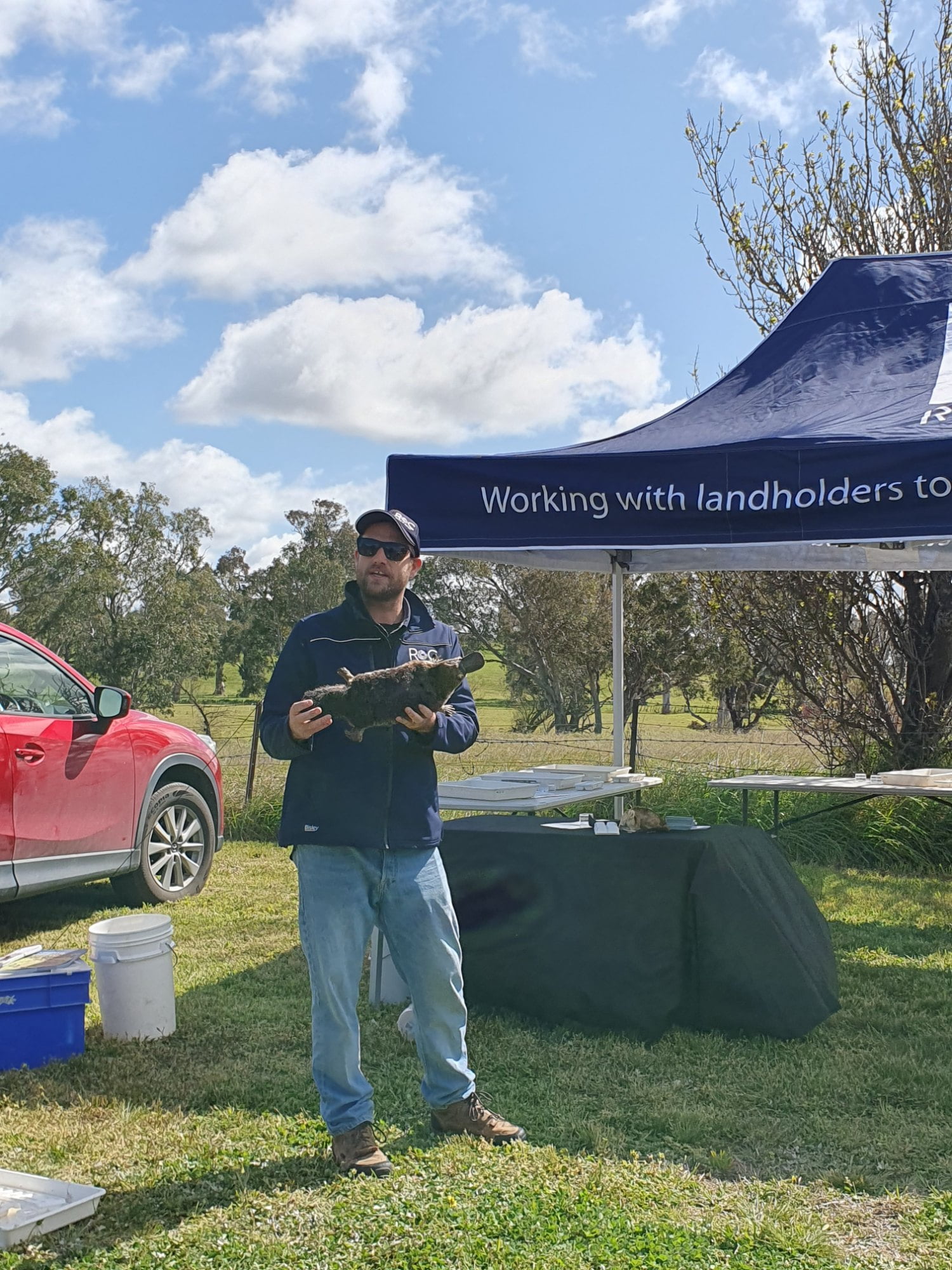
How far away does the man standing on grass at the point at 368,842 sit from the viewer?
3.42 m

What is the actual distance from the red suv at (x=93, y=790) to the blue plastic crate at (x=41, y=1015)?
1492 mm

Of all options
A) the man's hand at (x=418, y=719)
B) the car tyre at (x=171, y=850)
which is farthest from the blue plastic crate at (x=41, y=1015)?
the car tyre at (x=171, y=850)

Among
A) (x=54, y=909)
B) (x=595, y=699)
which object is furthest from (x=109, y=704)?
(x=595, y=699)

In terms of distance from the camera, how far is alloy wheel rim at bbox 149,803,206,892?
7445mm

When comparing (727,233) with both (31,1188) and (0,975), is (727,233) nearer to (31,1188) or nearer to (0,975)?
(0,975)

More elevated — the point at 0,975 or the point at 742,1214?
the point at 0,975

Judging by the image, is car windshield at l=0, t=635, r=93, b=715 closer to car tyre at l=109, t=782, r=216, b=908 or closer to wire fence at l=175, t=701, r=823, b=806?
car tyre at l=109, t=782, r=216, b=908

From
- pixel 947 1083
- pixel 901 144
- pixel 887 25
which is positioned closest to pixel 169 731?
pixel 947 1083

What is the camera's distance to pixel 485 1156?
3.52m

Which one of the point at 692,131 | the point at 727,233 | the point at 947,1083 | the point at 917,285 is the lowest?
the point at 947,1083

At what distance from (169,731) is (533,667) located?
21.0m

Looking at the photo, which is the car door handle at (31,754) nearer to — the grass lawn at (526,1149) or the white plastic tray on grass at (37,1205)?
the grass lawn at (526,1149)

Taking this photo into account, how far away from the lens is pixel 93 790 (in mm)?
6609

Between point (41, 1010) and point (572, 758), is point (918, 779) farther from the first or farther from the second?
point (572, 758)
